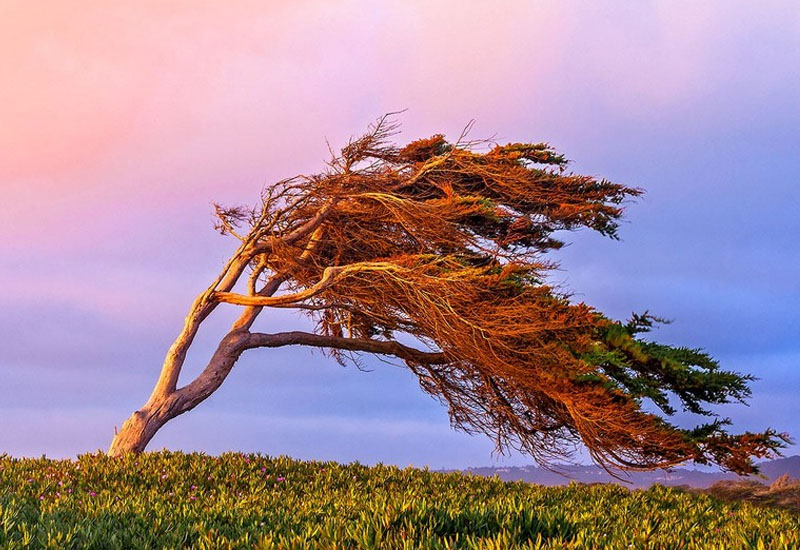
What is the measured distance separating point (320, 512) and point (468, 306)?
291 inches

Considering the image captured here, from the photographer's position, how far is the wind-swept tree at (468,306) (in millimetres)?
13305

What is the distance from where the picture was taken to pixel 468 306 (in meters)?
14.3

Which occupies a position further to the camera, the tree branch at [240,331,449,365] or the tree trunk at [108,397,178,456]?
the tree branch at [240,331,449,365]

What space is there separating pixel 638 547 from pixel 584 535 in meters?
0.44

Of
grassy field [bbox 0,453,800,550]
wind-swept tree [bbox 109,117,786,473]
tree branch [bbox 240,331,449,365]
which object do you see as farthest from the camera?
tree branch [bbox 240,331,449,365]

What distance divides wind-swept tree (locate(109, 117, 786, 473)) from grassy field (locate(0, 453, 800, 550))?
5.45 ft

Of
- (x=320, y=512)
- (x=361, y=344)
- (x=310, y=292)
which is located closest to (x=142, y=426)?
(x=310, y=292)

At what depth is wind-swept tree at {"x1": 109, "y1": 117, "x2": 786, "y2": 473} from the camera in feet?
43.7

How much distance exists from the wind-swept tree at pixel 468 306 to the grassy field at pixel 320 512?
1662 mm

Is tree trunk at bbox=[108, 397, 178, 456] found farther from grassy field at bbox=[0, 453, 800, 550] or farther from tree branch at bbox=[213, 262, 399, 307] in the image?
tree branch at bbox=[213, 262, 399, 307]

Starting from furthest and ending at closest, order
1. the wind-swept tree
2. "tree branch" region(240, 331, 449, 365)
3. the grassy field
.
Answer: "tree branch" region(240, 331, 449, 365) → the wind-swept tree → the grassy field

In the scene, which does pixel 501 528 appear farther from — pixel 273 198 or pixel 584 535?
pixel 273 198

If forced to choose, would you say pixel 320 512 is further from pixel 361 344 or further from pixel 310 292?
pixel 361 344

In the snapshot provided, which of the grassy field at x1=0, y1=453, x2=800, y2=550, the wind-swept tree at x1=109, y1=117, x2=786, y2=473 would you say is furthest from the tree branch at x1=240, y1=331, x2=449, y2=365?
the grassy field at x1=0, y1=453, x2=800, y2=550
